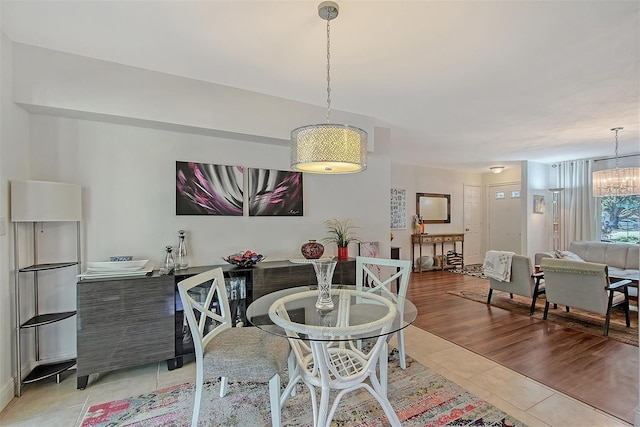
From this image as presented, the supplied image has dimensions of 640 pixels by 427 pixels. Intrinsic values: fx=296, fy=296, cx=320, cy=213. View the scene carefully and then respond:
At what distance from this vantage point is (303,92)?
2.94m

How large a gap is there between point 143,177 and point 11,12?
1310 millimetres

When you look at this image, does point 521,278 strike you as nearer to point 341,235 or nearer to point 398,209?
point 341,235

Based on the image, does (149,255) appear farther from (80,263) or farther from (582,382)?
(582,382)

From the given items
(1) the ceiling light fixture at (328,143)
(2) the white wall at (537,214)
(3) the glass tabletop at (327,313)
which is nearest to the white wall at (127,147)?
(3) the glass tabletop at (327,313)

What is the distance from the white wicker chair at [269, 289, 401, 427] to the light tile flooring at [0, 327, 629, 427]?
971mm

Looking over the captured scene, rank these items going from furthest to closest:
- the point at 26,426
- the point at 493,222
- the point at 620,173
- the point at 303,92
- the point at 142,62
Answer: the point at 493,222
the point at 620,173
the point at 303,92
the point at 142,62
the point at 26,426

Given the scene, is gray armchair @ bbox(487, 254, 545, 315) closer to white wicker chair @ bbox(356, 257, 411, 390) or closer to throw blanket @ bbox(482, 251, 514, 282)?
throw blanket @ bbox(482, 251, 514, 282)

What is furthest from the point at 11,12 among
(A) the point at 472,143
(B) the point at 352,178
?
(A) the point at 472,143

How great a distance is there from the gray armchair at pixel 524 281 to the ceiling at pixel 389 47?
1.91m

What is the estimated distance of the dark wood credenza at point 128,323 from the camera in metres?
2.22

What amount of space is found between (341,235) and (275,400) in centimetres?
205

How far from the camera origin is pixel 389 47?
2158 millimetres

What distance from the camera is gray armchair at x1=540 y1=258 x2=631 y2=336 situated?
3215 mm

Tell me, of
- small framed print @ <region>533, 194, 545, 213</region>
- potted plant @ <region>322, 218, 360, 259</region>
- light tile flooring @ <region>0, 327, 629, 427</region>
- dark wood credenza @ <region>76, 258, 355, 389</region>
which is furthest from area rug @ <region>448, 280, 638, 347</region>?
dark wood credenza @ <region>76, 258, 355, 389</region>
